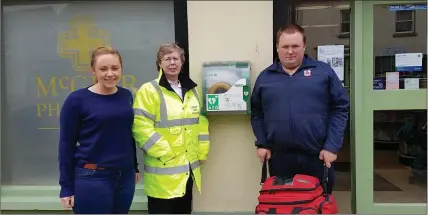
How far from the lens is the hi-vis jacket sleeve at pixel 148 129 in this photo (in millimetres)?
2809

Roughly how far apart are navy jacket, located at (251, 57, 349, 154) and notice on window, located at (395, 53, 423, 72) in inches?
42.0

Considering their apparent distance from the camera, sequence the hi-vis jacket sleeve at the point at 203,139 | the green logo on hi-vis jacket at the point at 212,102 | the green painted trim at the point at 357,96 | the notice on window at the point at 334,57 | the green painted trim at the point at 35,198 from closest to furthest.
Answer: the hi-vis jacket sleeve at the point at 203,139 → the green logo on hi-vis jacket at the point at 212,102 → the green painted trim at the point at 357,96 → the notice on window at the point at 334,57 → the green painted trim at the point at 35,198

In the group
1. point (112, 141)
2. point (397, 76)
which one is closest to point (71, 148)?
point (112, 141)

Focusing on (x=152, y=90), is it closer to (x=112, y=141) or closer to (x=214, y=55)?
(x=112, y=141)

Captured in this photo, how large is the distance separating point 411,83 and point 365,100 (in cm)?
41

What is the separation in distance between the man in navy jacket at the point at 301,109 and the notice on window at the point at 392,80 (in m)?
0.94

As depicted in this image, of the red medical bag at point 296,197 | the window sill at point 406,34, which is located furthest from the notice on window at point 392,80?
the red medical bag at point 296,197

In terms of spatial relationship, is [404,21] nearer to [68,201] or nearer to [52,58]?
[68,201]

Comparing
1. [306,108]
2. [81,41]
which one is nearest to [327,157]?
[306,108]

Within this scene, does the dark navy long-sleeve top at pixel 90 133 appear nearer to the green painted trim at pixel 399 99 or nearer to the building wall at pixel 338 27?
the building wall at pixel 338 27

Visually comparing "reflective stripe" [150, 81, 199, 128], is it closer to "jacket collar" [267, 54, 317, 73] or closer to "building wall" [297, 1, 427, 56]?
"jacket collar" [267, 54, 317, 73]

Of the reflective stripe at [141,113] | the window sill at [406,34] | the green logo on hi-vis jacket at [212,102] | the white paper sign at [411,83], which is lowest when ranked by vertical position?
the reflective stripe at [141,113]

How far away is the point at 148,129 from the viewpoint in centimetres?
281

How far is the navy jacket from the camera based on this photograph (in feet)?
9.18
